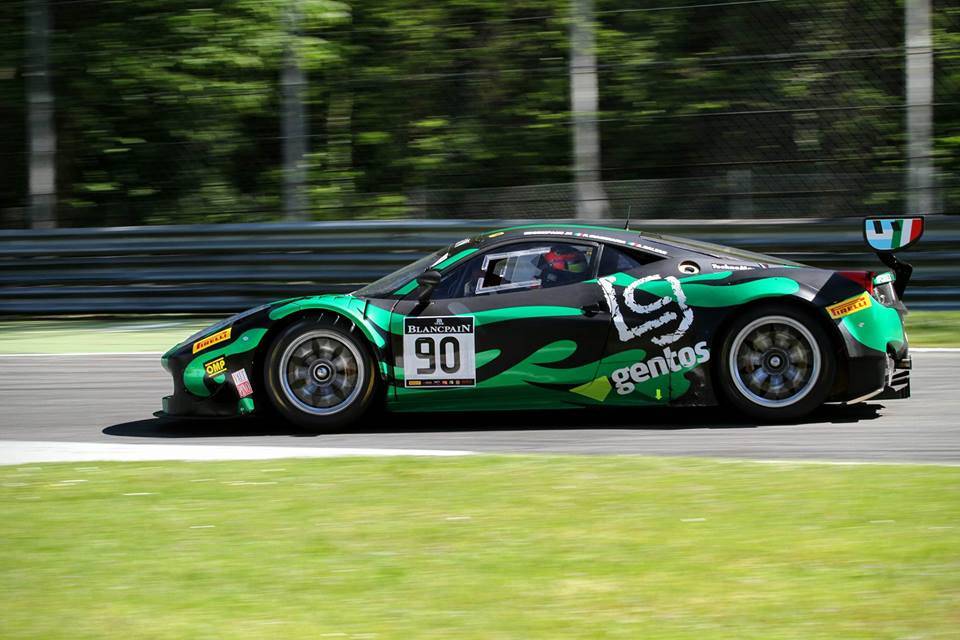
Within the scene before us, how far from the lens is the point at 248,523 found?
214 inches

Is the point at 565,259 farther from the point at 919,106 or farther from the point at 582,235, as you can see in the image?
the point at 919,106

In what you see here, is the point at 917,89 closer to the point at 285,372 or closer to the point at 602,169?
the point at 602,169

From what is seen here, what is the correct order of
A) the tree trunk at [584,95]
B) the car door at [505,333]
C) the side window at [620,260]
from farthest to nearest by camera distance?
the tree trunk at [584,95], the side window at [620,260], the car door at [505,333]

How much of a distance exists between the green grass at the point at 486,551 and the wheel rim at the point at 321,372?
111 centimetres

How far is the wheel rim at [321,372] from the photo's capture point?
7.68 metres

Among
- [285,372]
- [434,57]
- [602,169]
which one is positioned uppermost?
[434,57]

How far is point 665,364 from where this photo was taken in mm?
7438

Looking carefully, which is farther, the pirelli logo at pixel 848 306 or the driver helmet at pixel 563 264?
the driver helmet at pixel 563 264

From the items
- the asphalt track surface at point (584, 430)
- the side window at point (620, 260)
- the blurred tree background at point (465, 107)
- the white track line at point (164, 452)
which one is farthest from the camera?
the blurred tree background at point (465, 107)

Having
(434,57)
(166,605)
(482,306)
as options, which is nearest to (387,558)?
(166,605)

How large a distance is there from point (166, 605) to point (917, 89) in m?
10.5

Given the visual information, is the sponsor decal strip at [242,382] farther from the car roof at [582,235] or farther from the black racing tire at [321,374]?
the car roof at [582,235]

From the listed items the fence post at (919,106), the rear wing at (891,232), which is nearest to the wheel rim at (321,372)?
the rear wing at (891,232)

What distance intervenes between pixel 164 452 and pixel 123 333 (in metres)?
A: 6.10
